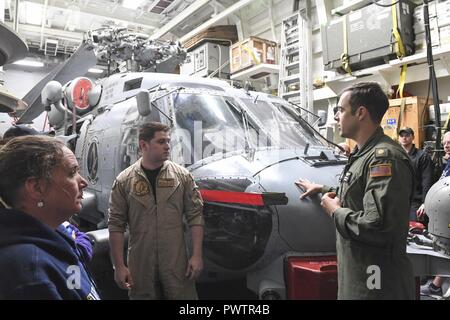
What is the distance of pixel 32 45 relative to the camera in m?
10.9

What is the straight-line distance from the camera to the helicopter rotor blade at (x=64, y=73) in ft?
18.1

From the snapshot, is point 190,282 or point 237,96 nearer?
point 190,282

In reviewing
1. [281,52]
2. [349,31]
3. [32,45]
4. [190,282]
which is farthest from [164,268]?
[32,45]

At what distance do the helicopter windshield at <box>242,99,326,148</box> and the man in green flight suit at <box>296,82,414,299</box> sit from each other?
113 cm

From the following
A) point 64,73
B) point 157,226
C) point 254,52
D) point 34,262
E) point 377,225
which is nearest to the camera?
point 34,262

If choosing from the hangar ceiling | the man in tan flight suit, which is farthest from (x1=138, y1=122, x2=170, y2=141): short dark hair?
the hangar ceiling

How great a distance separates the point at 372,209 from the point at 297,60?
5.93 meters

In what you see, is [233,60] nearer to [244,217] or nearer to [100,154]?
[100,154]

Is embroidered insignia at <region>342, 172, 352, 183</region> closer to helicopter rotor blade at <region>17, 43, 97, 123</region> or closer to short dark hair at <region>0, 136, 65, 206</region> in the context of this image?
short dark hair at <region>0, 136, 65, 206</region>

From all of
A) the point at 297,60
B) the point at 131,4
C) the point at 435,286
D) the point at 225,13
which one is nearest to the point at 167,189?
the point at 435,286

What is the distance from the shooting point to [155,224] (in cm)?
216

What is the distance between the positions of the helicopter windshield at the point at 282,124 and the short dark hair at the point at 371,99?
3.69 ft

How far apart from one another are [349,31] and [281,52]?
5.70 feet

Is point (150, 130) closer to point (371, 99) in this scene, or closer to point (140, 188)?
point (140, 188)
